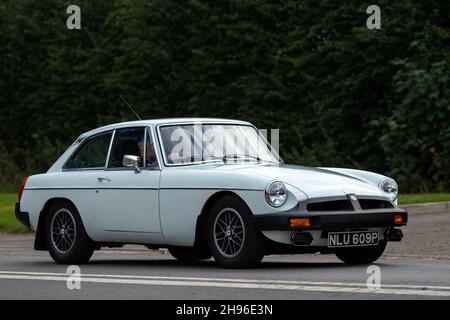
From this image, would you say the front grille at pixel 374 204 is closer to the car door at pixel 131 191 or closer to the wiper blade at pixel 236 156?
the wiper blade at pixel 236 156

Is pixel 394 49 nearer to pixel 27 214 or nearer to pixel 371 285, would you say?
pixel 27 214

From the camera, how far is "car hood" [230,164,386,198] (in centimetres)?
1062

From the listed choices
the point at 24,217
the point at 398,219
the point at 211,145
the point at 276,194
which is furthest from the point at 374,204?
the point at 24,217

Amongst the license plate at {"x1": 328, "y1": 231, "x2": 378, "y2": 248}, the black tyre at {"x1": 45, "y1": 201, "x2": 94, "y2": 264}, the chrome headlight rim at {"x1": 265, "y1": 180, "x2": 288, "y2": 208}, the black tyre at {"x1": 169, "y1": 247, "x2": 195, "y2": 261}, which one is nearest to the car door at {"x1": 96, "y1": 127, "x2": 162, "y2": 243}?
the black tyre at {"x1": 45, "y1": 201, "x2": 94, "y2": 264}

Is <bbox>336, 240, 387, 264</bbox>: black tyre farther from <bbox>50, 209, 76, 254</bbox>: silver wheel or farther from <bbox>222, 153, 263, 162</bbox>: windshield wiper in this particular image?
<bbox>50, 209, 76, 254</bbox>: silver wheel

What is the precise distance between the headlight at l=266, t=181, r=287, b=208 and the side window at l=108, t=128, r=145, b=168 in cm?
216

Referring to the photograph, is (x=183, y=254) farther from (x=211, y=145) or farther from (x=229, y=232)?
(x=229, y=232)

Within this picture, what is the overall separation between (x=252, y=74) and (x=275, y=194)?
78.0ft

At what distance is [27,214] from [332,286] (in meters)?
5.40

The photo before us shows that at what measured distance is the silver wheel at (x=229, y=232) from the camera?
10.6 metres

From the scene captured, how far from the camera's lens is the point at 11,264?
12.8m

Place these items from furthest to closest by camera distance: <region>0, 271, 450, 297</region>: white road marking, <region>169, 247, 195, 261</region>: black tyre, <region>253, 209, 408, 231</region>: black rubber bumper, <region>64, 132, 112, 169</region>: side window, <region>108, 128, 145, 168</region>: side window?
<region>169, 247, 195, 261</region>: black tyre → <region>64, 132, 112, 169</region>: side window → <region>108, 128, 145, 168</region>: side window → <region>253, 209, 408, 231</region>: black rubber bumper → <region>0, 271, 450, 297</region>: white road marking

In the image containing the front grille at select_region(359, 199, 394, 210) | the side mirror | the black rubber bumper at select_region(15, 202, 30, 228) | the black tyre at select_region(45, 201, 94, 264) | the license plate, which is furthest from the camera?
the black rubber bumper at select_region(15, 202, 30, 228)
